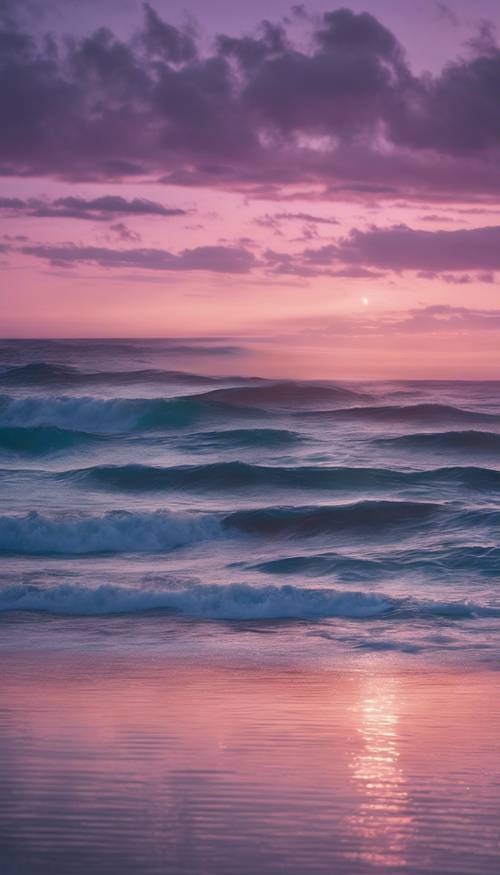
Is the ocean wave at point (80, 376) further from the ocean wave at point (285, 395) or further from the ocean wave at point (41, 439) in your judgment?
the ocean wave at point (41, 439)

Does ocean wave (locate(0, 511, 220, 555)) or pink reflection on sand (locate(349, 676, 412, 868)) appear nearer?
pink reflection on sand (locate(349, 676, 412, 868))

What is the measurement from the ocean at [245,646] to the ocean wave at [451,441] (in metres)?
0.09

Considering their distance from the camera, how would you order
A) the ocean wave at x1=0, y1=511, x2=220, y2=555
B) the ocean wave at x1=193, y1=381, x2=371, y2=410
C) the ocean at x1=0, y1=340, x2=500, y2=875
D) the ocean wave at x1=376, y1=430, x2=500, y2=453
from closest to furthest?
1. the ocean at x1=0, y1=340, x2=500, y2=875
2. the ocean wave at x1=0, y1=511, x2=220, y2=555
3. the ocean wave at x1=376, y1=430, x2=500, y2=453
4. the ocean wave at x1=193, y1=381, x2=371, y2=410

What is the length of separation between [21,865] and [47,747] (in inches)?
68.4

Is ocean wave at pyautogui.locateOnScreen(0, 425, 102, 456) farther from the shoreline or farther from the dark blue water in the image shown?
the shoreline

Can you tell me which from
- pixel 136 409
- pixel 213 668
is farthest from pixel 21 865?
pixel 136 409

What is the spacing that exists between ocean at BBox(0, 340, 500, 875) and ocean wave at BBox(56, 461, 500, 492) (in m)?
0.08

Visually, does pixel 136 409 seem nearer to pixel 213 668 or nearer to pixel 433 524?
pixel 433 524

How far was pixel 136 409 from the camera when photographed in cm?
2997

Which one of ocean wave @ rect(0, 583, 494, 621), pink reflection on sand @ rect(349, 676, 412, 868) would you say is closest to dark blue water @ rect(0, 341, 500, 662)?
ocean wave @ rect(0, 583, 494, 621)

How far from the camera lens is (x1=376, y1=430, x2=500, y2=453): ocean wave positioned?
2519 centimetres

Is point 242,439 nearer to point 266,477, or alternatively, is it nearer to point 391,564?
point 266,477

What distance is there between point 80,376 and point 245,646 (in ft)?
92.0

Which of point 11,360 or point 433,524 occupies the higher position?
point 11,360
